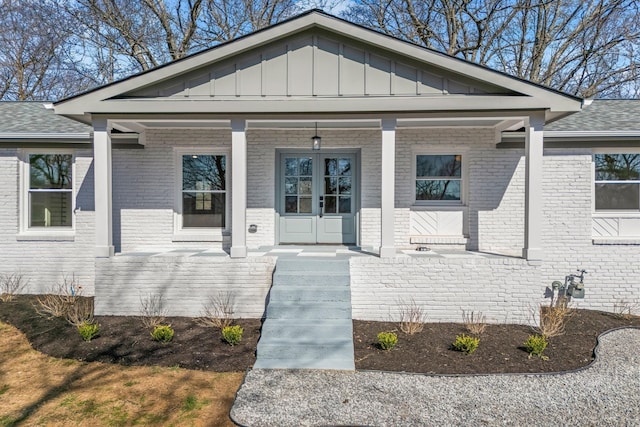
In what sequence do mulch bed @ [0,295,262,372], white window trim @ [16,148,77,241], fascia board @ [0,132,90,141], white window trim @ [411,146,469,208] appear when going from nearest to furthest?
mulch bed @ [0,295,262,372] < fascia board @ [0,132,90,141] < white window trim @ [16,148,77,241] < white window trim @ [411,146,469,208]

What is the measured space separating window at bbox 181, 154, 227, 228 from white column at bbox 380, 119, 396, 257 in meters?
3.71

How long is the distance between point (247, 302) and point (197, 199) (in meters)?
3.07

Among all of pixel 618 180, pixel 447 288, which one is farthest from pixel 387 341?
pixel 618 180

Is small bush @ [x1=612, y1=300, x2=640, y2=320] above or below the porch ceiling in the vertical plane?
below

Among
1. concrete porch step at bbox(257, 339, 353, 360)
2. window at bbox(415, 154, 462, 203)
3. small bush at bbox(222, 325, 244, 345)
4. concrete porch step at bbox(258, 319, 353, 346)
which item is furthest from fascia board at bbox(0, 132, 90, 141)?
window at bbox(415, 154, 462, 203)

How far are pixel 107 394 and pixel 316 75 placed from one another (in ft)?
17.2

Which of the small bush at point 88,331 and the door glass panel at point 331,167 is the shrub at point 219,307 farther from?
the door glass panel at point 331,167

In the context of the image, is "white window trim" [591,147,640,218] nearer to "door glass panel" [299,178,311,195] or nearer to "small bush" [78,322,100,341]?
"door glass panel" [299,178,311,195]

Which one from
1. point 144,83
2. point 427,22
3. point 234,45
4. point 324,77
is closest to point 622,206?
point 324,77

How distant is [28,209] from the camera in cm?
823

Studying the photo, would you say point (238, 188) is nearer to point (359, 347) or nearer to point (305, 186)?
point (305, 186)

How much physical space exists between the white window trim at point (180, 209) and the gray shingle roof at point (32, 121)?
195cm

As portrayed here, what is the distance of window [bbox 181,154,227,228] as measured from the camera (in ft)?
27.5

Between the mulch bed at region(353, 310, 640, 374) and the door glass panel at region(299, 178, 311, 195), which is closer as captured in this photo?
the mulch bed at region(353, 310, 640, 374)
